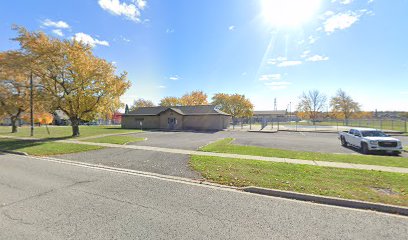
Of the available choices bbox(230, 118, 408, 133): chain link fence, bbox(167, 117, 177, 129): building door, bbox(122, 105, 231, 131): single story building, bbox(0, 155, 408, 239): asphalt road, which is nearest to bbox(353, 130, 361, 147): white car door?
A: bbox(0, 155, 408, 239): asphalt road

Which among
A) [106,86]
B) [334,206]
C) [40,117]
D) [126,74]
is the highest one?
[126,74]

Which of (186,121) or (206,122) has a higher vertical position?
(186,121)

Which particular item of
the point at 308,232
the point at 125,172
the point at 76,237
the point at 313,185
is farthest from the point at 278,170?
the point at 76,237

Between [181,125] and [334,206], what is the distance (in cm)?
3152

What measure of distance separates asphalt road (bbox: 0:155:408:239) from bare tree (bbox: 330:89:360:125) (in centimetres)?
7889

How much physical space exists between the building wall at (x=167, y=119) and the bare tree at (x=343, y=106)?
61623mm

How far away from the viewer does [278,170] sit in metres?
8.14

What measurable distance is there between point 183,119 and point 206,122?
4.25m

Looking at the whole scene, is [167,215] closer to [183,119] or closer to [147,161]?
Answer: [147,161]

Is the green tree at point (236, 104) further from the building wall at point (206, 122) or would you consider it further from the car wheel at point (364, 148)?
the car wheel at point (364, 148)

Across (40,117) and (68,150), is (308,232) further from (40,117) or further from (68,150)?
(40,117)

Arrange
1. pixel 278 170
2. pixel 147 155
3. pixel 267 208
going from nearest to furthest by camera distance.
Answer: pixel 267 208 → pixel 278 170 → pixel 147 155

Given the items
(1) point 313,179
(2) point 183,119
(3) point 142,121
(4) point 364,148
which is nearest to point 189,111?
(2) point 183,119

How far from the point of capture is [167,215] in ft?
14.9
